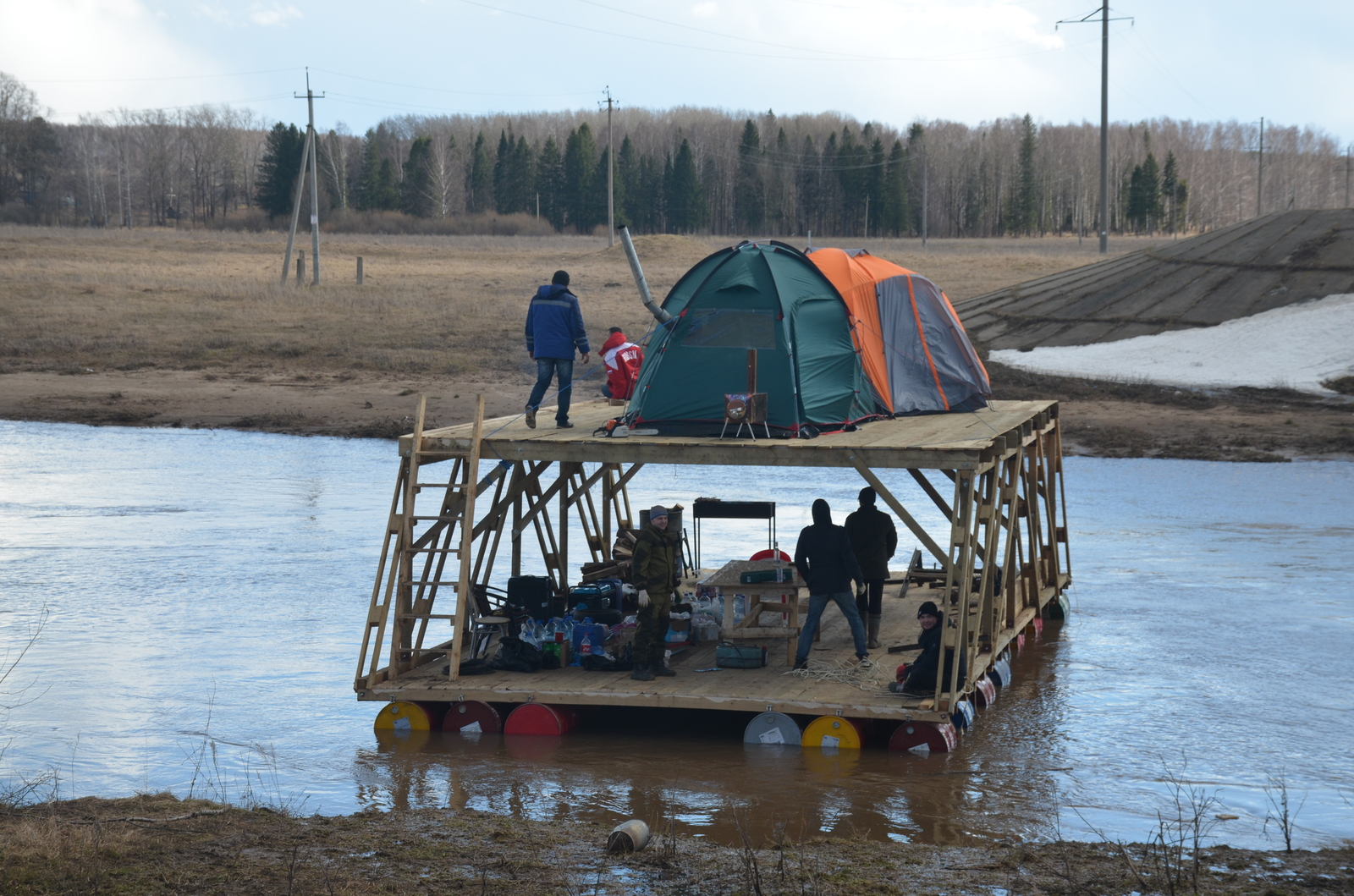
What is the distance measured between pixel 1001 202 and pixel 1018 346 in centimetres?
9160

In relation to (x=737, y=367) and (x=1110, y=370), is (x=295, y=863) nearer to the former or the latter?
(x=737, y=367)

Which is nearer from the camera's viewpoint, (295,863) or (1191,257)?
(295,863)

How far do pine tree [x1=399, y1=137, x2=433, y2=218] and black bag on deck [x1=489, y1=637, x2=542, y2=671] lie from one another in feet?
358

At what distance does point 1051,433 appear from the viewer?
17406mm

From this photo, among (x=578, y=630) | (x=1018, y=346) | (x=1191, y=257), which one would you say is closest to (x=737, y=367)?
(x=578, y=630)

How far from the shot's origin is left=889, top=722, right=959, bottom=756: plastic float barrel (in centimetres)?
1046

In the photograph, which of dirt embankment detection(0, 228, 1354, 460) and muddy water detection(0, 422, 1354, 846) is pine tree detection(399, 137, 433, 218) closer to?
dirt embankment detection(0, 228, 1354, 460)

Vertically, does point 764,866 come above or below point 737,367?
below

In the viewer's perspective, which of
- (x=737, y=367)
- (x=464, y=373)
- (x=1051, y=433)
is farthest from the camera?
(x=464, y=373)

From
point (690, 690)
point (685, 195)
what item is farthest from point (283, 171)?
point (690, 690)

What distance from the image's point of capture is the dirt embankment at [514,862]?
6.98m

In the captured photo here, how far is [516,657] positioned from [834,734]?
296 cm

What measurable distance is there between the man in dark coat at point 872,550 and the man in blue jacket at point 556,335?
2950 mm

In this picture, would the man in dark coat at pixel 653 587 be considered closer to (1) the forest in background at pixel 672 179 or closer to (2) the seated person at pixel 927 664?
(2) the seated person at pixel 927 664
